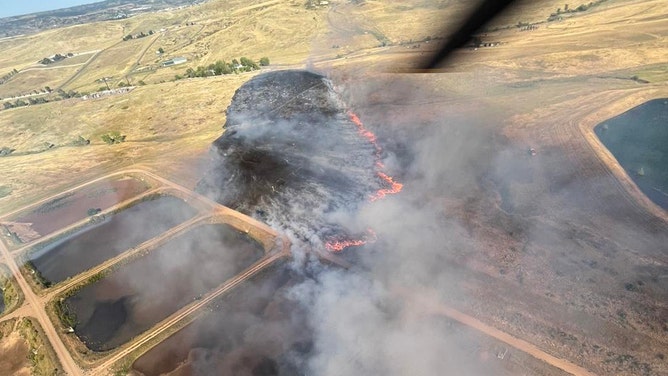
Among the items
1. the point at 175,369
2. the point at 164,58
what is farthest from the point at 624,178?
the point at 164,58

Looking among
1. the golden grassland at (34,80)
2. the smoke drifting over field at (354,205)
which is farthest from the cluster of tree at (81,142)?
the golden grassland at (34,80)

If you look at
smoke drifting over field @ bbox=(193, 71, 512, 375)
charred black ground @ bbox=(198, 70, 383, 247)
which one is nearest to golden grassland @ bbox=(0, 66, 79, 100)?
charred black ground @ bbox=(198, 70, 383, 247)

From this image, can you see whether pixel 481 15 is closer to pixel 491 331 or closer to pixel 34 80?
pixel 491 331

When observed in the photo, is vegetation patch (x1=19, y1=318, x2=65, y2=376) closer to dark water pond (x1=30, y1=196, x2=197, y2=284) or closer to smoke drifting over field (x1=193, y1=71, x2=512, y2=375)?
dark water pond (x1=30, y1=196, x2=197, y2=284)

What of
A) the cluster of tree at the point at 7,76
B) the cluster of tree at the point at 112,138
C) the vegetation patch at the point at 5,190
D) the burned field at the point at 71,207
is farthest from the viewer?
the cluster of tree at the point at 7,76

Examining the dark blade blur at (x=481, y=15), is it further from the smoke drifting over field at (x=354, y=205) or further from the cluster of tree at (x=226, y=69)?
the cluster of tree at (x=226, y=69)

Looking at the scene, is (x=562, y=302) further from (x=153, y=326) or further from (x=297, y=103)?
(x=297, y=103)

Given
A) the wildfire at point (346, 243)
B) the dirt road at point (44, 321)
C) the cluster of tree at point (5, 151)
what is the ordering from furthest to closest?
the cluster of tree at point (5, 151) < the wildfire at point (346, 243) < the dirt road at point (44, 321)
